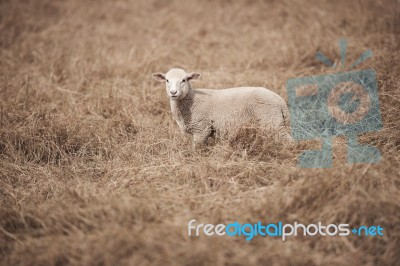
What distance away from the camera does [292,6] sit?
8.27 metres

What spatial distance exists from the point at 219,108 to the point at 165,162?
0.87m

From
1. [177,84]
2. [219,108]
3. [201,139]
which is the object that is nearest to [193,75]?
[177,84]

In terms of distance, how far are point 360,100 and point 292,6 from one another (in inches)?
197

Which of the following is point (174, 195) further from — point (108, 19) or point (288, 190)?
point (108, 19)

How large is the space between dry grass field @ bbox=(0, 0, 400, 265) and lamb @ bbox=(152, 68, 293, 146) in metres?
0.18

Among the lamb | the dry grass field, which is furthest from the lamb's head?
the dry grass field

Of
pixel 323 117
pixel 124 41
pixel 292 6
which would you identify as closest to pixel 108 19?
pixel 124 41

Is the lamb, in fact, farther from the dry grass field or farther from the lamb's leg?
the dry grass field

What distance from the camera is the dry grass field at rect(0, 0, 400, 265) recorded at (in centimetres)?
225

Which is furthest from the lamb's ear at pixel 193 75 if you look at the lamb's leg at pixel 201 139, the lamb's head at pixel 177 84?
the lamb's leg at pixel 201 139

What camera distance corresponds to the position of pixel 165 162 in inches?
133

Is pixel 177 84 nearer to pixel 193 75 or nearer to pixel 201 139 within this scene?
pixel 193 75

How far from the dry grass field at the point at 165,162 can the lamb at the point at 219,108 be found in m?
0.18

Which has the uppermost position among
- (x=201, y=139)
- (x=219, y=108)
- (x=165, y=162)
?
(x=219, y=108)
